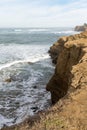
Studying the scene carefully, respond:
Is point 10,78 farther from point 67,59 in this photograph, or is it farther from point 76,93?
point 76,93

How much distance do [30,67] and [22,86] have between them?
6.09m

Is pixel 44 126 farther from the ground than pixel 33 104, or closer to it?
farther from the ground

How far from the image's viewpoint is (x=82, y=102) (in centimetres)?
634

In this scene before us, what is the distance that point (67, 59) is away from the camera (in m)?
13.8

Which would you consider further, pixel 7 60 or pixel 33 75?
pixel 7 60

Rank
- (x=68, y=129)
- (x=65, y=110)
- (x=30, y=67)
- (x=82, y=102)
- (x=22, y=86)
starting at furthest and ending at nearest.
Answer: (x=30, y=67), (x=22, y=86), (x=82, y=102), (x=65, y=110), (x=68, y=129)

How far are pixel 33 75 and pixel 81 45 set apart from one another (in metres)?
6.50

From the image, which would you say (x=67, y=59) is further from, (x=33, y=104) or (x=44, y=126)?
(x=44, y=126)

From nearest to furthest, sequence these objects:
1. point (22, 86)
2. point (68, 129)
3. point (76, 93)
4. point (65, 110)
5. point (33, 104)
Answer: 1. point (68, 129)
2. point (65, 110)
3. point (76, 93)
4. point (33, 104)
5. point (22, 86)

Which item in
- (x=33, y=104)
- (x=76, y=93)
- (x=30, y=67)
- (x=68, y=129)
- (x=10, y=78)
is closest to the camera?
(x=68, y=129)

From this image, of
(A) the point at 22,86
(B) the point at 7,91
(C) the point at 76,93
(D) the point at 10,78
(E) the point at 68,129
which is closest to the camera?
(E) the point at 68,129

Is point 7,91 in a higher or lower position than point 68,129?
lower

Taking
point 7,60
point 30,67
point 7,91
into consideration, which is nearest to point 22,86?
point 7,91

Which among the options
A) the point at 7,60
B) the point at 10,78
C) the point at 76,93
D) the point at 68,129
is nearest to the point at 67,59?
the point at 10,78
